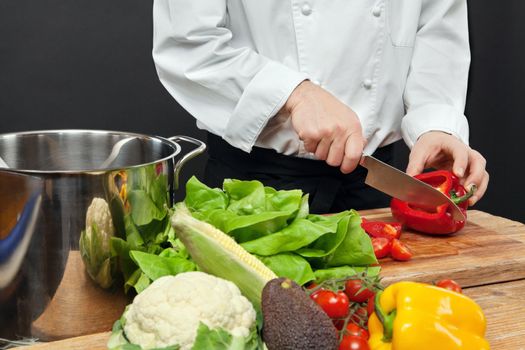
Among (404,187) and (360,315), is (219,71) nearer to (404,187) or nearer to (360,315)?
(404,187)

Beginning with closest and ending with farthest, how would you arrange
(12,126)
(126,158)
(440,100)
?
(126,158) → (440,100) → (12,126)

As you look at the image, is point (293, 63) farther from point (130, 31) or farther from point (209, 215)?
point (130, 31)

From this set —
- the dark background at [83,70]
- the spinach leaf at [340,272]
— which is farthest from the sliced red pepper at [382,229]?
the dark background at [83,70]

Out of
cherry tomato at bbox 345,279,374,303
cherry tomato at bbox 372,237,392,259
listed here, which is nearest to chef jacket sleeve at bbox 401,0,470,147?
cherry tomato at bbox 372,237,392,259

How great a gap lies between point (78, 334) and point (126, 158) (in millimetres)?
257

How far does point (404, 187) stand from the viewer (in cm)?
133

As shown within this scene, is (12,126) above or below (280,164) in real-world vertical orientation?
below

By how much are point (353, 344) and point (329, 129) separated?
429mm

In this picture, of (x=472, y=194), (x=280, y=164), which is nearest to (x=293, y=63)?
(x=280, y=164)

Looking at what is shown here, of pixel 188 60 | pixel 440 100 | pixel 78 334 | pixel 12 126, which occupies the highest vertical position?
→ pixel 188 60

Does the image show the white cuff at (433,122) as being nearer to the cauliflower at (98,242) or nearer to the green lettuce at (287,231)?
the green lettuce at (287,231)

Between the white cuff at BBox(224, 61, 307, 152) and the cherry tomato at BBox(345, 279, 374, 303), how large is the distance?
0.40 m

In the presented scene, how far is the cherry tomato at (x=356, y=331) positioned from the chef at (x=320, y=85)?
36 centimetres

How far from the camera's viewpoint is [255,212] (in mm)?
1153
